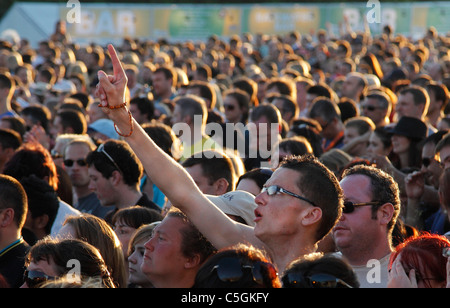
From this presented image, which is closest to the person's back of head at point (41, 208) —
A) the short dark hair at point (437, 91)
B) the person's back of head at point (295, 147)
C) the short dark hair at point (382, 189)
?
the person's back of head at point (295, 147)

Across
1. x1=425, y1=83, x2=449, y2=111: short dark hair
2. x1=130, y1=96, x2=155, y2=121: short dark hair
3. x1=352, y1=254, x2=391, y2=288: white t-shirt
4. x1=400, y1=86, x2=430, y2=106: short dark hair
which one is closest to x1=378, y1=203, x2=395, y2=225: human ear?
x1=352, y1=254, x2=391, y2=288: white t-shirt

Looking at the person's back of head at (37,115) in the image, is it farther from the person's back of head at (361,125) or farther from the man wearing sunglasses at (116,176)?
the person's back of head at (361,125)

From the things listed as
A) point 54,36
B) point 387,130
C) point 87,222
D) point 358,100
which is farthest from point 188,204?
point 54,36

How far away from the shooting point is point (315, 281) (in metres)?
2.43

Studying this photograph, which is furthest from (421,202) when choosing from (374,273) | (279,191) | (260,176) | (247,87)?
(247,87)

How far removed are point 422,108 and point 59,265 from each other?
597 cm

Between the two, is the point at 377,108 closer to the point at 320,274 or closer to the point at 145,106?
the point at 145,106

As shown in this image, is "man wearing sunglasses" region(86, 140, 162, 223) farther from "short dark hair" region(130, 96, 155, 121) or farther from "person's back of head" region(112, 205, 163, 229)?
"short dark hair" region(130, 96, 155, 121)

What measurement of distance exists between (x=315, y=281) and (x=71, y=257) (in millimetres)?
1258

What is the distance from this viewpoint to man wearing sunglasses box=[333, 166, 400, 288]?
3.81 m

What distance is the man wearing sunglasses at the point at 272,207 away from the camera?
3.24m

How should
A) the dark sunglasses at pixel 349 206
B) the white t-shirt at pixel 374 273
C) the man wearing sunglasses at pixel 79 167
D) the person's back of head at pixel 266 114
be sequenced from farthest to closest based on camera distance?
the person's back of head at pixel 266 114 → the man wearing sunglasses at pixel 79 167 → the dark sunglasses at pixel 349 206 → the white t-shirt at pixel 374 273

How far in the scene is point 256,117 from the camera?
7605 millimetres
